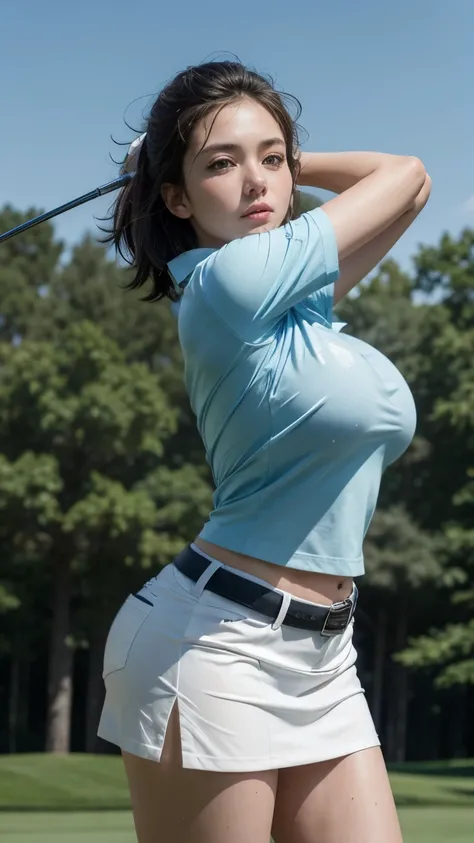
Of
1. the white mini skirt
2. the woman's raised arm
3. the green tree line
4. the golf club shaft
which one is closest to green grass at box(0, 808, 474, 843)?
the golf club shaft

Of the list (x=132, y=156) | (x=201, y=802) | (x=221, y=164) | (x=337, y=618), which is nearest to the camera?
(x=201, y=802)

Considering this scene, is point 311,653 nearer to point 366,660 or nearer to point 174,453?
point 174,453

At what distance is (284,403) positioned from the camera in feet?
6.79

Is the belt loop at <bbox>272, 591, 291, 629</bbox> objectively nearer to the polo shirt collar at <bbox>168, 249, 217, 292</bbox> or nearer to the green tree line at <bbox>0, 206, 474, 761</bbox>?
the polo shirt collar at <bbox>168, 249, 217, 292</bbox>

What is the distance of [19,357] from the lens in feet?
101

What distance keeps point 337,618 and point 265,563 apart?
0.16m

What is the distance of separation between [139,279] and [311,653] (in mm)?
806

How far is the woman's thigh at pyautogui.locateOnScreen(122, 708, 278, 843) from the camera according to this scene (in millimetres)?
2031

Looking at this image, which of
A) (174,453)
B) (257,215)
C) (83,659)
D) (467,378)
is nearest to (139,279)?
(257,215)

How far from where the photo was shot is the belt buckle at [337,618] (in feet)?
6.98

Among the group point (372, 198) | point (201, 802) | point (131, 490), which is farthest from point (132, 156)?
point (131, 490)

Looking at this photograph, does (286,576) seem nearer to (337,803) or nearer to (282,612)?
(282,612)

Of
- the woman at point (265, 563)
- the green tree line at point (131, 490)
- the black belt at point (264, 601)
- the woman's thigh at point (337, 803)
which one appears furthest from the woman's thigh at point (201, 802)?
the green tree line at point (131, 490)

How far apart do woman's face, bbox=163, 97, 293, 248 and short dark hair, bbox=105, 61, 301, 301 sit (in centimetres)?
3
